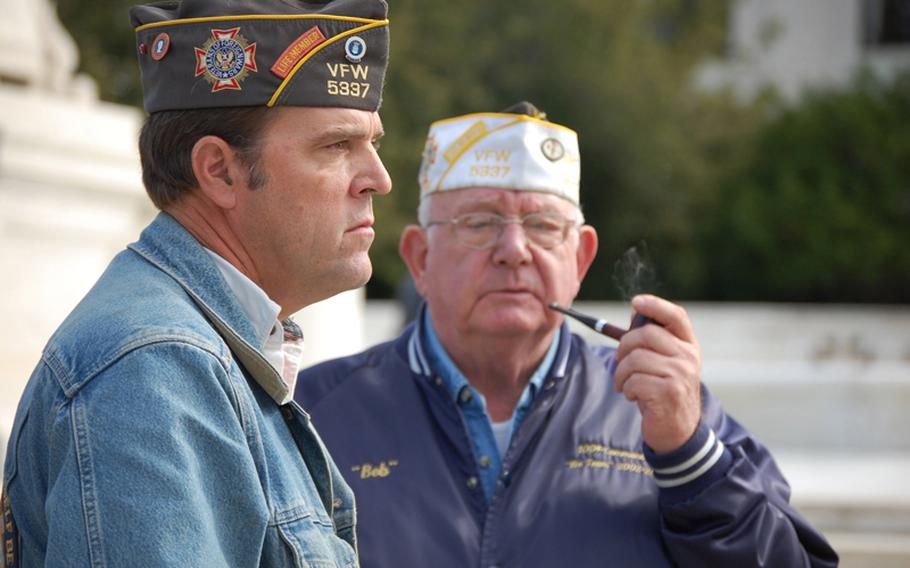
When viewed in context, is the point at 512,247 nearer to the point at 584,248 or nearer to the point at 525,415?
the point at 584,248

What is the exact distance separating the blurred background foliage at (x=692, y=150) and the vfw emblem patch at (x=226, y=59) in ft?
50.4

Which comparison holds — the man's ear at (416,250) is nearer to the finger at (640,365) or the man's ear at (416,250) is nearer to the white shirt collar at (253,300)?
the finger at (640,365)

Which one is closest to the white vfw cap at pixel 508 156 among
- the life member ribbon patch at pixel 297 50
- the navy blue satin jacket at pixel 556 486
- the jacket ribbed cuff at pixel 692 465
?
the navy blue satin jacket at pixel 556 486

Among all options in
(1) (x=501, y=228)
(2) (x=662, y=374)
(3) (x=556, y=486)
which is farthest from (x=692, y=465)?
(1) (x=501, y=228)

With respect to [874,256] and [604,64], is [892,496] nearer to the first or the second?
[874,256]

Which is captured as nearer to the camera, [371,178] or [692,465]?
[371,178]

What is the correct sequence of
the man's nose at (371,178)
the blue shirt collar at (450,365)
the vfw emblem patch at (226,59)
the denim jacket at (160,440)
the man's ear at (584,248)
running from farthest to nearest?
1. the man's ear at (584,248)
2. the blue shirt collar at (450,365)
3. the man's nose at (371,178)
4. the vfw emblem patch at (226,59)
5. the denim jacket at (160,440)

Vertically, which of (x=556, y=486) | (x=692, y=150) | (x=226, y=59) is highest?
(x=226, y=59)

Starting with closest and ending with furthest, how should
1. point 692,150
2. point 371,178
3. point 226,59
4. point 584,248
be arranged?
point 226,59
point 371,178
point 584,248
point 692,150

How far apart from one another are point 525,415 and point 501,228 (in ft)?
1.62

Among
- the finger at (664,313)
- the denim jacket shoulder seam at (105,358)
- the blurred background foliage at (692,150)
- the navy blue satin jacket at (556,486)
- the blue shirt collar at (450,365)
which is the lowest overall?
the blurred background foliage at (692,150)

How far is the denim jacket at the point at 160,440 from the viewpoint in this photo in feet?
4.80

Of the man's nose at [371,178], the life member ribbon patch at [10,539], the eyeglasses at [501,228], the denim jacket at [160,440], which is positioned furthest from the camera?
the eyeglasses at [501,228]

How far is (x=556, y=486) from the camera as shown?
2.80m
